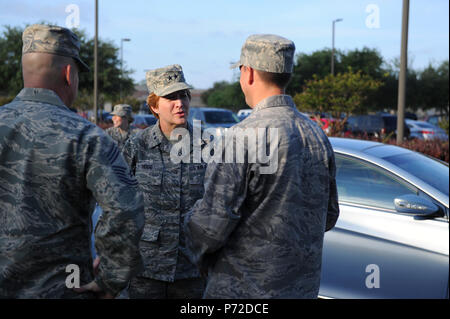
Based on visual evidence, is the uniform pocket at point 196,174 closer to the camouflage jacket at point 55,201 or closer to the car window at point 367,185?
the camouflage jacket at point 55,201

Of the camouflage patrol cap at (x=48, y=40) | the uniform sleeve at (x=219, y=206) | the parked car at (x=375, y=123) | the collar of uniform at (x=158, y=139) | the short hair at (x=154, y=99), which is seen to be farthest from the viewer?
the parked car at (x=375, y=123)

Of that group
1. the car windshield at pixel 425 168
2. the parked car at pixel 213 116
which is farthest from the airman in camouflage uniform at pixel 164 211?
the parked car at pixel 213 116

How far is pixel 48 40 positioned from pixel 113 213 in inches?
27.6

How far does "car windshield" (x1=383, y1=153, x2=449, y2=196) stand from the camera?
4312 millimetres

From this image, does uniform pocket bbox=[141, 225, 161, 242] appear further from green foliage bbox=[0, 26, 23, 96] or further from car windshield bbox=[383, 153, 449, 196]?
green foliage bbox=[0, 26, 23, 96]

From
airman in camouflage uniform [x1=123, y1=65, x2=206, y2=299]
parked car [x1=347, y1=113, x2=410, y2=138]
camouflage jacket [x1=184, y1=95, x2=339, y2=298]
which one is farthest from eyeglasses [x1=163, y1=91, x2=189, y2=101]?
parked car [x1=347, y1=113, x2=410, y2=138]

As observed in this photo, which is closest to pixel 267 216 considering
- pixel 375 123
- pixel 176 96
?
pixel 176 96

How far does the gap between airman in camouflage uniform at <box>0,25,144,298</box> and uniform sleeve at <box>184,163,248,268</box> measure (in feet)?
1.00

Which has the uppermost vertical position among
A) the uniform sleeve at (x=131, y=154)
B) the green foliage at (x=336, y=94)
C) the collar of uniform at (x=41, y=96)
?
the green foliage at (x=336, y=94)

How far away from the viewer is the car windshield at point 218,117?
1745 cm

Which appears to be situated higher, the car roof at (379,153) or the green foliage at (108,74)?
the green foliage at (108,74)

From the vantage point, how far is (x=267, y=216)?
2.10 m

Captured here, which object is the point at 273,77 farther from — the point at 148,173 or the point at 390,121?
the point at 390,121
